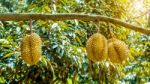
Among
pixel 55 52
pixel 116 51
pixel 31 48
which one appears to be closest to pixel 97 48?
pixel 116 51

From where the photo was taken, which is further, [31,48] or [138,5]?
[138,5]

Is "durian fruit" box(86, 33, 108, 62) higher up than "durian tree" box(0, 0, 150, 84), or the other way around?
"durian fruit" box(86, 33, 108, 62)

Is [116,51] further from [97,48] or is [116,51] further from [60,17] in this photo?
[60,17]

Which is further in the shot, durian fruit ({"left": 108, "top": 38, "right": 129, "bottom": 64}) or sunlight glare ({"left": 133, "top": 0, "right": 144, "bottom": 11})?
sunlight glare ({"left": 133, "top": 0, "right": 144, "bottom": 11})

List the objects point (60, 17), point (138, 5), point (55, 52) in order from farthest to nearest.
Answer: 1. point (138, 5)
2. point (55, 52)
3. point (60, 17)

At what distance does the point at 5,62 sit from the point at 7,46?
0.44 feet

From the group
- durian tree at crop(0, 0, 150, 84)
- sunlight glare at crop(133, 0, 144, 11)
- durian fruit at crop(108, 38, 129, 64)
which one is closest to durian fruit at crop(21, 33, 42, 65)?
durian fruit at crop(108, 38, 129, 64)

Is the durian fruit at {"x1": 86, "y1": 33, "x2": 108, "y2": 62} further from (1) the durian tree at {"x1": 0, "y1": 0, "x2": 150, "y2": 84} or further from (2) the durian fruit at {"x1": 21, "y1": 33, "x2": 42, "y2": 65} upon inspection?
(1) the durian tree at {"x1": 0, "y1": 0, "x2": 150, "y2": 84}

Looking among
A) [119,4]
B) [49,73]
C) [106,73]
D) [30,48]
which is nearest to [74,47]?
[49,73]

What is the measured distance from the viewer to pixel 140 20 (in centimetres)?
418

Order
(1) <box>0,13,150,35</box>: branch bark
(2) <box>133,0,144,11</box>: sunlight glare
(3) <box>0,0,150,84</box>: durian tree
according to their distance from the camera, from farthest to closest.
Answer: (2) <box>133,0,144,11</box>: sunlight glare, (3) <box>0,0,150,84</box>: durian tree, (1) <box>0,13,150,35</box>: branch bark

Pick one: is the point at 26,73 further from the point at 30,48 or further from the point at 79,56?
the point at 30,48

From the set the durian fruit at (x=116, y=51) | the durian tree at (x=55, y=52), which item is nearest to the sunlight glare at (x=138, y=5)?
the durian tree at (x=55, y=52)

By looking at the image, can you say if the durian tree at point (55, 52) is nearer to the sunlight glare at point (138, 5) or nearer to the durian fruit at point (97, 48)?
the sunlight glare at point (138, 5)
